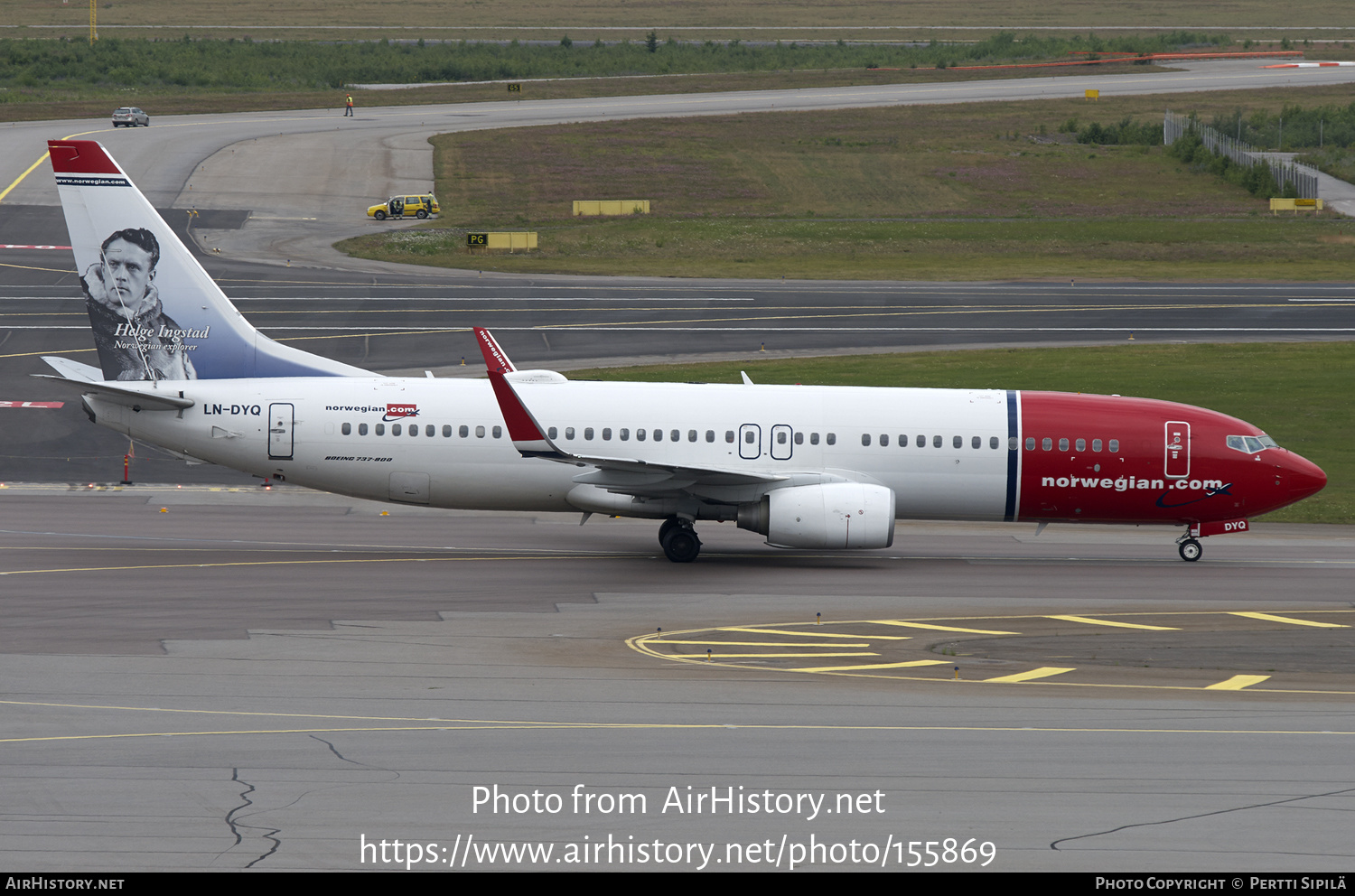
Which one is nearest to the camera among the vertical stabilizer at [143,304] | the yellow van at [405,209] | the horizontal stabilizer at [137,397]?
the horizontal stabilizer at [137,397]

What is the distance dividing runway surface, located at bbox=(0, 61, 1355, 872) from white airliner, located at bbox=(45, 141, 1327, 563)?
1.61m

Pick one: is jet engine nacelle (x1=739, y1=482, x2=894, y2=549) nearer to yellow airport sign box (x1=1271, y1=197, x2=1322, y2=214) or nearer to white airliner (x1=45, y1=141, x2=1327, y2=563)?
white airliner (x1=45, y1=141, x2=1327, y2=563)

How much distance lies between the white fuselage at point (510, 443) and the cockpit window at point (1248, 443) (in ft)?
17.7

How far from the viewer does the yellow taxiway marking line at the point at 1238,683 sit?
23672mm

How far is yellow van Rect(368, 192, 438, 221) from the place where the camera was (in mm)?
85062

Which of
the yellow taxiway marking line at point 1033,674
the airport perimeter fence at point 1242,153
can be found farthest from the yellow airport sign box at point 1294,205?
the yellow taxiway marking line at point 1033,674

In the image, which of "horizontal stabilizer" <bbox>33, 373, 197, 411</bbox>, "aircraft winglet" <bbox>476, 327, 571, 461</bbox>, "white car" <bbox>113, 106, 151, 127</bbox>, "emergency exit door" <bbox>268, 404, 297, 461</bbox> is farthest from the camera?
"white car" <bbox>113, 106, 151, 127</bbox>

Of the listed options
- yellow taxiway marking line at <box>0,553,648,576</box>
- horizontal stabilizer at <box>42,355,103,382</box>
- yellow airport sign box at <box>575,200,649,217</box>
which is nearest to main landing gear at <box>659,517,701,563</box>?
yellow taxiway marking line at <box>0,553,648,576</box>

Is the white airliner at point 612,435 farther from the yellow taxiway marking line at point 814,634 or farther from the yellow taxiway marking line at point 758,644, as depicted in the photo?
the yellow taxiway marking line at point 758,644

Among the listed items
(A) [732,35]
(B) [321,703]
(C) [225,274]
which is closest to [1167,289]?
(C) [225,274]

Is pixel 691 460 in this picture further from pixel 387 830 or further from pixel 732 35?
pixel 732 35

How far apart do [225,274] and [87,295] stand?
1413 inches

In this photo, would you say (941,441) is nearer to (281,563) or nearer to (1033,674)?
(1033,674)

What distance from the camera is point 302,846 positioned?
1638 cm
